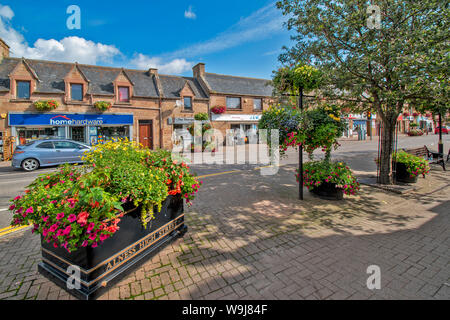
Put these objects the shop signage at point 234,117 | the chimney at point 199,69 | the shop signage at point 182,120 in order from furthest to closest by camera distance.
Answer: the chimney at point 199,69 → the shop signage at point 234,117 → the shop signage at point 182,120

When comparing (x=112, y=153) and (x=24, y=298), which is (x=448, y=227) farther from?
(x=24, y=298)

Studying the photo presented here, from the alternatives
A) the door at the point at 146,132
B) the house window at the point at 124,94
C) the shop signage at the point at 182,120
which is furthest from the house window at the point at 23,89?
the shop signage at the point at 182,120

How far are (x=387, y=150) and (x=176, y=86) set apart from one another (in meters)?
20.8

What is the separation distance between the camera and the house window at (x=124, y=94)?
2009 cm

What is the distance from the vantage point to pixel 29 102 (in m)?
16.6

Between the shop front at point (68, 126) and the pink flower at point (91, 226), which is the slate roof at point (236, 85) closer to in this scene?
the shop front at point (68, 126)

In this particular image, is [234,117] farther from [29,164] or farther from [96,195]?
[96,195]

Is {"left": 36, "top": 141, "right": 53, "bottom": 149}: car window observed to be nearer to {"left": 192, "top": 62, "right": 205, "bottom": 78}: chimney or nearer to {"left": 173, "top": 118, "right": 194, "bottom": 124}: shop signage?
{"left": 173, "top": 118, "right": 194, "bottom": 124}: shop signage

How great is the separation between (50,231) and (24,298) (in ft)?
4.08

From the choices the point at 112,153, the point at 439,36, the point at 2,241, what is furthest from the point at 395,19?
the point at 2,241

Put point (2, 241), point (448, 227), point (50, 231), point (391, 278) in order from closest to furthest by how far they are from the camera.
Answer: point (50, 231) < point (391, 278) < point (2, 241) < point (448, 227)

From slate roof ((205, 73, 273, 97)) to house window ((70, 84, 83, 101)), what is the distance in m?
12.7

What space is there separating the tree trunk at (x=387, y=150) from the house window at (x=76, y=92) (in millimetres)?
21087

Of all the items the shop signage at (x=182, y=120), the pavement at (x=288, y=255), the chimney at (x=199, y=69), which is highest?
the chimney at (x=199, y=69)
